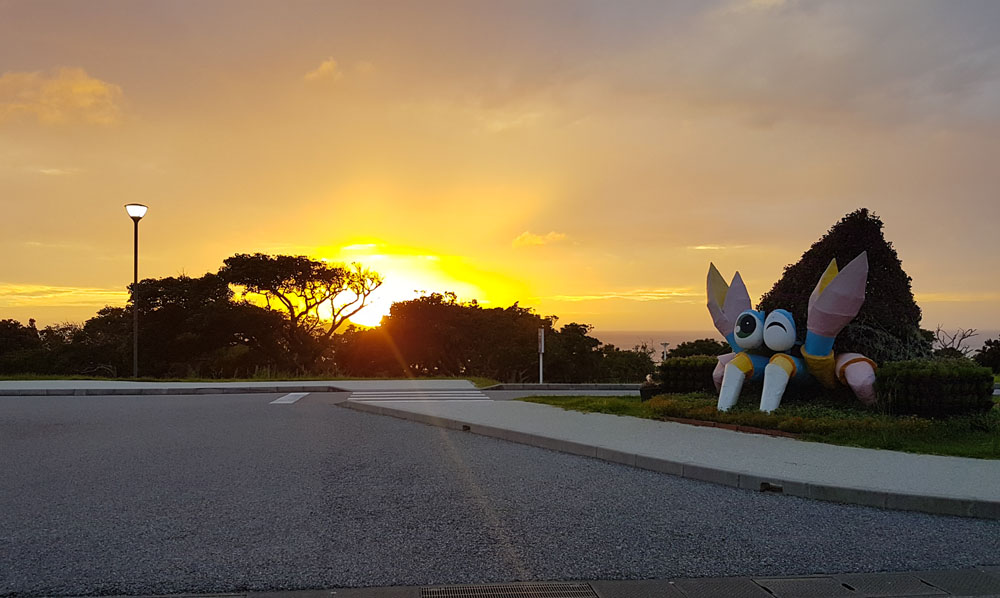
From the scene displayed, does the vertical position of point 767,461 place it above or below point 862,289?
below

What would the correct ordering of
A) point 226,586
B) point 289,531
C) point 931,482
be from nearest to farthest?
point 226,586
point 289,531
point 931,482

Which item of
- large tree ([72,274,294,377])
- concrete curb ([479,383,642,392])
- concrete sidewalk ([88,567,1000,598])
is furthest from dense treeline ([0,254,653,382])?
concrete sidewalk ([88,567,1000,598])

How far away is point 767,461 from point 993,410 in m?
5.50

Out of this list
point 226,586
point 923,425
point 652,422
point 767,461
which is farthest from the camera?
point 652,422

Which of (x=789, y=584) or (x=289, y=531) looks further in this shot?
(x=289, y=531)

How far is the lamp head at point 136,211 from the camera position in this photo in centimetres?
2134

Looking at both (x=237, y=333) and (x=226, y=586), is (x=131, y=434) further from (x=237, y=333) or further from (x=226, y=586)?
(x=237, y=333)

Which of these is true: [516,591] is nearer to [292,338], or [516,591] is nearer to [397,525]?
[397,525]

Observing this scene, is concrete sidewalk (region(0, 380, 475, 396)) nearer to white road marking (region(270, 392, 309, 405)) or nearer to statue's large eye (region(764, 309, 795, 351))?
white road marking (region(270, 392, 309, 405))

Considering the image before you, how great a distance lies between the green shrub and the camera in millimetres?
13906

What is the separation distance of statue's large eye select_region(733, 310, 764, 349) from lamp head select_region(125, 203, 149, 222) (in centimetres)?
1723

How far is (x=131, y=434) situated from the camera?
35.7 ft

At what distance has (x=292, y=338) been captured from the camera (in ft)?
113

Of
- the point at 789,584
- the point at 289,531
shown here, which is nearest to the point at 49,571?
the point at 289,531
